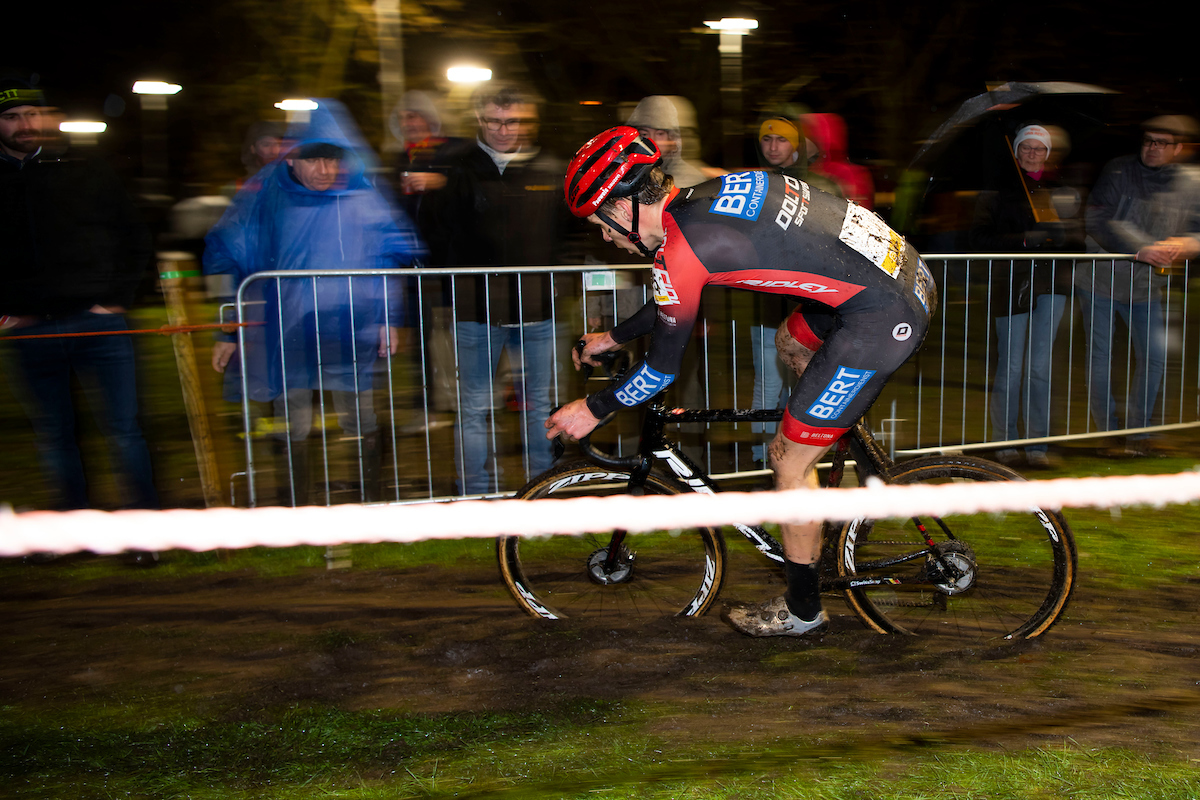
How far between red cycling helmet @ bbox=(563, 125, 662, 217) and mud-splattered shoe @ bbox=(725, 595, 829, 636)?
69.6 inches

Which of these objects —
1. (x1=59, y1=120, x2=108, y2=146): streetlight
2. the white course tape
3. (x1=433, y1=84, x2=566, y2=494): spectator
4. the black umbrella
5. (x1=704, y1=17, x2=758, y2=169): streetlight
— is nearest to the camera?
the white course tape

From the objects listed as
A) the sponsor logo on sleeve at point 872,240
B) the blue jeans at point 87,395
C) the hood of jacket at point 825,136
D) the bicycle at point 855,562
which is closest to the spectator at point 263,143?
the blue jeans at point 87,395

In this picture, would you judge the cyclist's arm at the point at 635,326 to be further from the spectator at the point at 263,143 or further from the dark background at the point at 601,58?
the dark background at the point at 601,58

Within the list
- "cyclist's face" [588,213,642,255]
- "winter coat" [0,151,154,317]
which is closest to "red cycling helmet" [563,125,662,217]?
"cyclist's face" [588,213,642,255]

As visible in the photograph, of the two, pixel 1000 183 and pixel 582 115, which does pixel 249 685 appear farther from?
pixel 582 115

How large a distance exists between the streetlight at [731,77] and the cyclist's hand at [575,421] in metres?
4.93

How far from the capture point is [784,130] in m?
5.93

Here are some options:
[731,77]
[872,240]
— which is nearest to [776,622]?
[872,240]

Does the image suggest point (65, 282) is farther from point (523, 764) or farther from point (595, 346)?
point (523, 764)

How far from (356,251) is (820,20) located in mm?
7590

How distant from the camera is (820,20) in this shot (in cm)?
1095

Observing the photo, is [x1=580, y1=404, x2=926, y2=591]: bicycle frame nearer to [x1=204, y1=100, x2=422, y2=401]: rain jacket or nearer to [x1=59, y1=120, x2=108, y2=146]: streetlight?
[x1=204, y1=100, x2=422, y2=401]: rain jacket

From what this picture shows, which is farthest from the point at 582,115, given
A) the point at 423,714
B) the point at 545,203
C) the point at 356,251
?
the point at 423,714

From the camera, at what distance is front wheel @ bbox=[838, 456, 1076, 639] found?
12.1 feet
